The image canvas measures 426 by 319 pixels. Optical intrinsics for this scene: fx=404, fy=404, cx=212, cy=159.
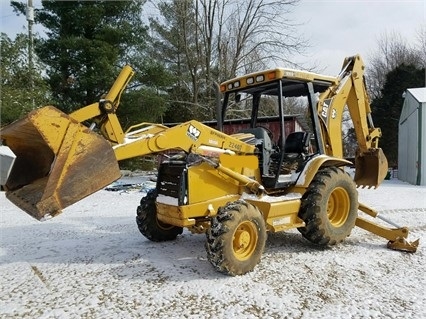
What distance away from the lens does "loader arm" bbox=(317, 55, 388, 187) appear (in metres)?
6.16

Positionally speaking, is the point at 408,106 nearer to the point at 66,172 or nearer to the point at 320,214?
the point at 320,214

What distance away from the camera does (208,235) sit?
4.47 meters

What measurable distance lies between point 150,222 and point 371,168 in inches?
148

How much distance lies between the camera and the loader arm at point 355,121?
20.2 ft

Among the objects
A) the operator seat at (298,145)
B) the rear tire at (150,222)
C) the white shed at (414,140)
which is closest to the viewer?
the rear tire at (150,222)

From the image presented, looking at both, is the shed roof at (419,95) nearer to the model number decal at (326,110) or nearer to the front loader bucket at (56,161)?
the model number decal at (326,110)

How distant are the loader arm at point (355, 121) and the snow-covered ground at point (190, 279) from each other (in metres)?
1.12

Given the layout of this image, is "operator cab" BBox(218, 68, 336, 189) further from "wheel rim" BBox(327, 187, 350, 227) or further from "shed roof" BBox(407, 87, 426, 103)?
"shed roof" BBox(407, 87, 426, 103)

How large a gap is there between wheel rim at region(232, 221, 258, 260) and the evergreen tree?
30077 mm

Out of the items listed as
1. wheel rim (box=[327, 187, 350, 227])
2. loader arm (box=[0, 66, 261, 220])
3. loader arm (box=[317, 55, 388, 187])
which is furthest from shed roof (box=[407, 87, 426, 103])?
loader arm (box=[0, 66, 261, 220])

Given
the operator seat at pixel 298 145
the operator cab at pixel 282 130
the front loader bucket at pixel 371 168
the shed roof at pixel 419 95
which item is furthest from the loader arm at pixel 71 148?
the shed roof at pixel 419 95

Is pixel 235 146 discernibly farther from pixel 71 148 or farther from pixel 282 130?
pixel 71 148

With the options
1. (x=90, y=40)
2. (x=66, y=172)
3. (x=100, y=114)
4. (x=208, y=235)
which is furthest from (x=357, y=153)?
(x=90, y=40)

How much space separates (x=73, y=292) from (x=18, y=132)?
68.7 inches
